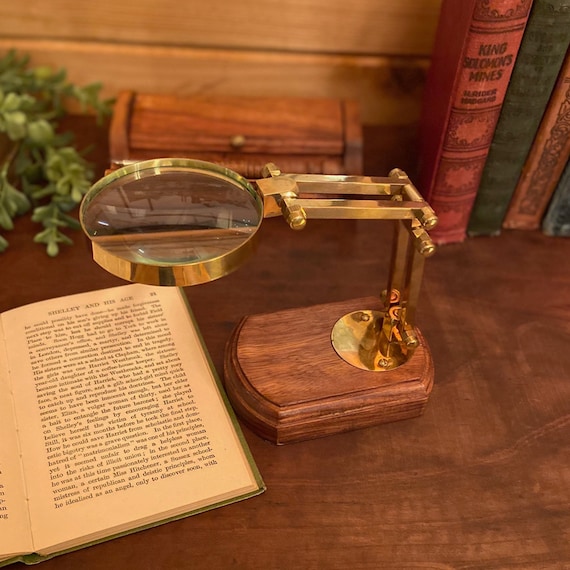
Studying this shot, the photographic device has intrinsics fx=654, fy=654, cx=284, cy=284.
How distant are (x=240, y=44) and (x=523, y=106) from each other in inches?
19.3

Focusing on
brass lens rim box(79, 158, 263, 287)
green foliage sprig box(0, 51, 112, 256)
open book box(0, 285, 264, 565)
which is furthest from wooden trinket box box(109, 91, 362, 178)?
brass lens rim box(79, 158, 263, 287)

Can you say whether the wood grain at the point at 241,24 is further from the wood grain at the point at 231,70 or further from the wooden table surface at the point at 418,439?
the wooden table surface at the point at 418,439

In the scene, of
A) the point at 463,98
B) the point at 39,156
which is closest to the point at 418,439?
the point at 463,98

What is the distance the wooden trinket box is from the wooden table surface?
10cm

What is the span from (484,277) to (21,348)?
23.4 inches

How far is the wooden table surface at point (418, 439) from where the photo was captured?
1.97 ft

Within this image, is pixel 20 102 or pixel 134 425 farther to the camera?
pixel 20 102

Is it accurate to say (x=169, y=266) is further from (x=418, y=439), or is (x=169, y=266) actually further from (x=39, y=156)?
(x=39, y=156)

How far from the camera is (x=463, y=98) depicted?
0.79 m

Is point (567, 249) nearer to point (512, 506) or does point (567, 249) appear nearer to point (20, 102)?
point (512, 506)

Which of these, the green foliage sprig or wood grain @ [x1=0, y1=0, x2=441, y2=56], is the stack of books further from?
the green foliage sprig

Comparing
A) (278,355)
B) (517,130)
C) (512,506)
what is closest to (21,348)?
(278,355)

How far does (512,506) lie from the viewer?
64 cm

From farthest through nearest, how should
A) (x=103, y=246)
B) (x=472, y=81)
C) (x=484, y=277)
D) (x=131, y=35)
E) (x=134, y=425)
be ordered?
(x=131, y=35), (x=484, y=277), (x=472, y=81), (x=134, y=425), (x=103, y=246)
